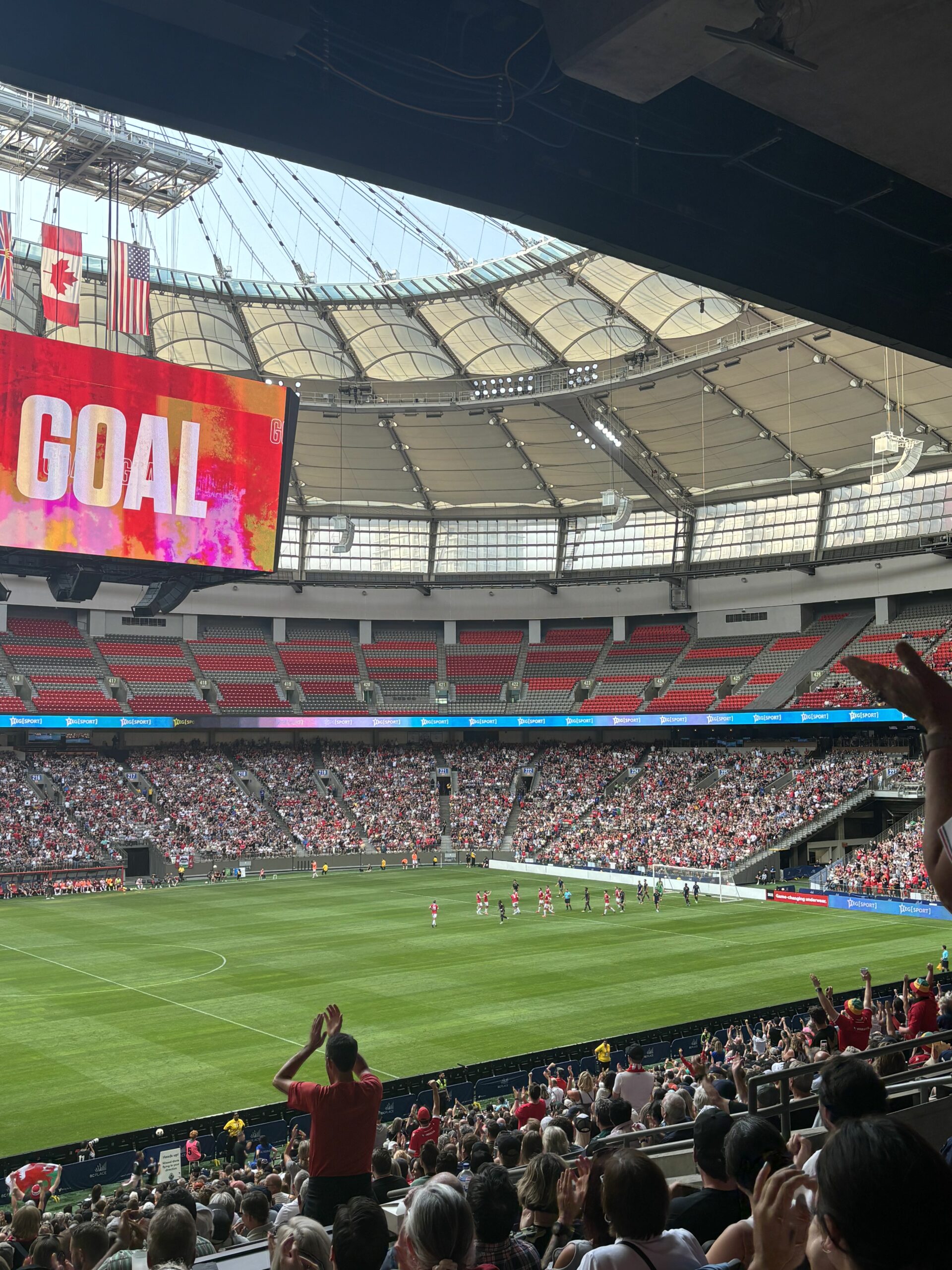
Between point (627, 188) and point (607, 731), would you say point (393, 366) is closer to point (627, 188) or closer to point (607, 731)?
point (607, 731)

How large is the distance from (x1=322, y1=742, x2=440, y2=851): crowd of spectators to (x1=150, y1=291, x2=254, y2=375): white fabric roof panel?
87.4ft

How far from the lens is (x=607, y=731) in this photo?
74625 millimetres

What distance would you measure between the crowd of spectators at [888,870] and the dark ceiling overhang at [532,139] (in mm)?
41175

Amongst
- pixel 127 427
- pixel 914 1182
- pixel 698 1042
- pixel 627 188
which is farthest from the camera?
pixel 127 427

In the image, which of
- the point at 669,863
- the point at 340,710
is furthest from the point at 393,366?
the point at 669,863

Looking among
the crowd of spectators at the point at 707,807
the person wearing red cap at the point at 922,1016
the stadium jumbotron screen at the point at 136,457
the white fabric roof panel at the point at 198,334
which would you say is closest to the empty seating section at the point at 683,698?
the crowd of spectators at the point at 707,807

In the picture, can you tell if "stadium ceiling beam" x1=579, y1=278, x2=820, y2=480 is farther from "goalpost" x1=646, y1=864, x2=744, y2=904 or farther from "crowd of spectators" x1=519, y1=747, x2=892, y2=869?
"goalpost" x1=646, y1=864, x2=744, y2=904

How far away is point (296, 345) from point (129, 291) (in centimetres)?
2118

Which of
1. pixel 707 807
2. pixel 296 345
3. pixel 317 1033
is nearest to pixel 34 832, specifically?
pixel 296 345

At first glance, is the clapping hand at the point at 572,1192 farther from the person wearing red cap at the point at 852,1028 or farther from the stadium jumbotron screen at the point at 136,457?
the stadium jumbotron screen at the point at 136,457

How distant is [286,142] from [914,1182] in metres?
6.29

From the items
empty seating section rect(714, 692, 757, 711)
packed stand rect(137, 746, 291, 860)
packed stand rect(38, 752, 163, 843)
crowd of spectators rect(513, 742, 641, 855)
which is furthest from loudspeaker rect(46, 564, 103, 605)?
empty seating section rect(714, 692, 757, 711)

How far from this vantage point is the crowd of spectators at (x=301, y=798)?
211 feet

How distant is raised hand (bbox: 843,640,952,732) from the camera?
154 inches
